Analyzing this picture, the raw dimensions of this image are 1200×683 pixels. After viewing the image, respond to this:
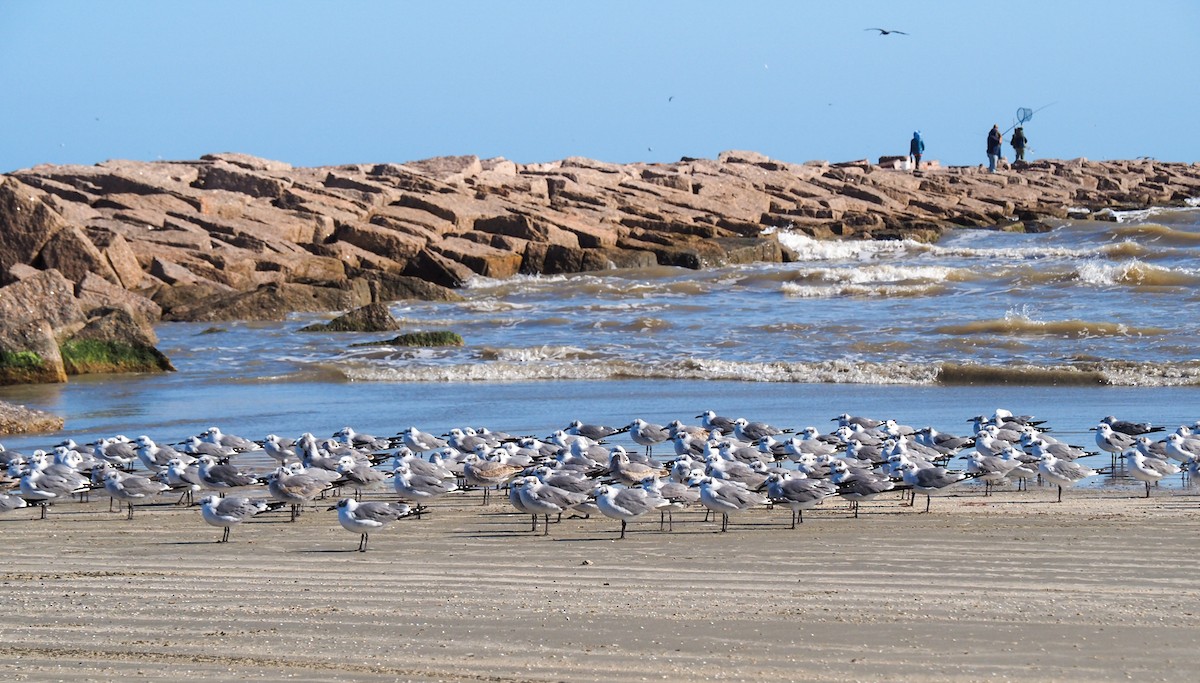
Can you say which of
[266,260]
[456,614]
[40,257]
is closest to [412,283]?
[266,260]

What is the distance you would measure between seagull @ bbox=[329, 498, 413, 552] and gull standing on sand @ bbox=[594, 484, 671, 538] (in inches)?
51.8

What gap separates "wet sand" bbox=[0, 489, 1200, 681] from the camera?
633 cm

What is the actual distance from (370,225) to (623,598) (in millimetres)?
25522

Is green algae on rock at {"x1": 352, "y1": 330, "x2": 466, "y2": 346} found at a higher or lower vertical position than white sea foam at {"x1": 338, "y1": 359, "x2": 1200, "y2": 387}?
higher

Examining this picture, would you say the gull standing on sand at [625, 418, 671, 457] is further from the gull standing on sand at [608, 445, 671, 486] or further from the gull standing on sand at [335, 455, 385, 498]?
the gull standing on sand at [335, 455, 385, 498]

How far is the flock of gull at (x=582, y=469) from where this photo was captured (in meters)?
9.73

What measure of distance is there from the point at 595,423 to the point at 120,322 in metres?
7.59

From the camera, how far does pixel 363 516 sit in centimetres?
914

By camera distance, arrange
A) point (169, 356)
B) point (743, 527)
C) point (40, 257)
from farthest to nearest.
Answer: point (40, 257)
point (169, 356)
point (743, 527)

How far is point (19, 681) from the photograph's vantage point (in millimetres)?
6246

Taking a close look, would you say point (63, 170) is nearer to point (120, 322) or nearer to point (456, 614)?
point (120, 322)

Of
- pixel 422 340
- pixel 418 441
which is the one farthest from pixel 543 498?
pixel 422 340

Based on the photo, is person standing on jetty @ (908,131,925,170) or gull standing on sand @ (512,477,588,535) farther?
person standing on jetty @ (908,131,925,170)

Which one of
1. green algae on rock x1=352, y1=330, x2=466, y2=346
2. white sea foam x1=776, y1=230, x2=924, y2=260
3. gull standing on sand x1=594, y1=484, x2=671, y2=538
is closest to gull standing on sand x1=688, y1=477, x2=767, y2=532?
gull standing on sand x1=594, y1=484, x2=671, y2=538
